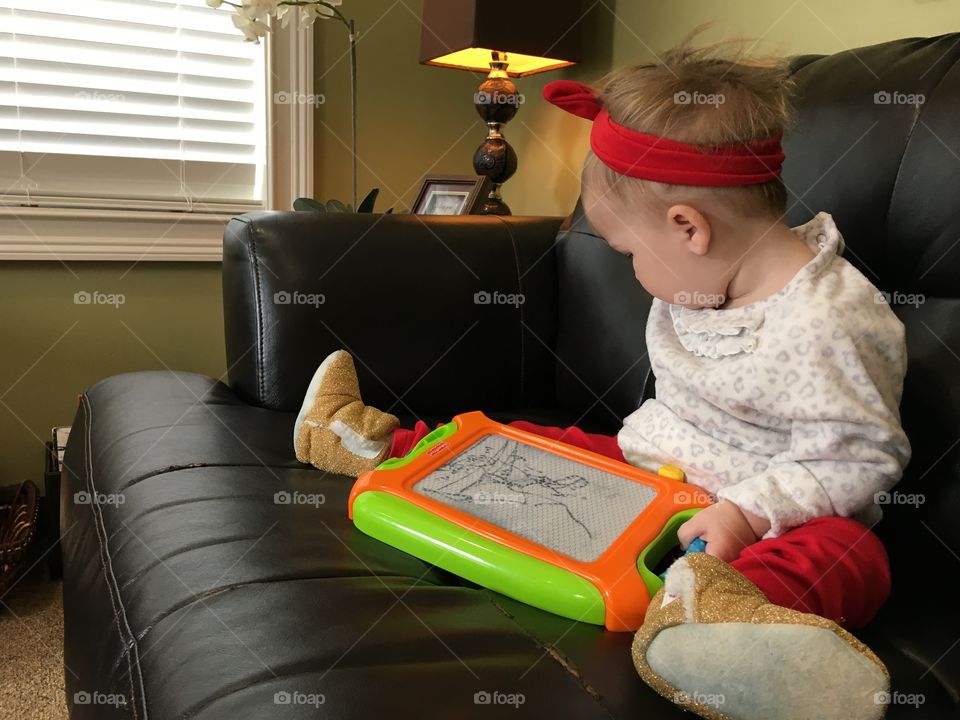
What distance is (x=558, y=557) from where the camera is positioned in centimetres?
72

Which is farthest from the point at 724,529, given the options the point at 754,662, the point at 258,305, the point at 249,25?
the point at 249,25

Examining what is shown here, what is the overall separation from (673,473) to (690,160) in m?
0.34

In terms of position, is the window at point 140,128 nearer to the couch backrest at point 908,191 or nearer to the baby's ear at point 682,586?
the couch backrest at point 908,191

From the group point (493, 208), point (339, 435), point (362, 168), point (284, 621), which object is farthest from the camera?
point (362, 168)

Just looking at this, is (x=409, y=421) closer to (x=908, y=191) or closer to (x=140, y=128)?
(x=908, y=191)

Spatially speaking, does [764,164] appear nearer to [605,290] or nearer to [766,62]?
[766,62]

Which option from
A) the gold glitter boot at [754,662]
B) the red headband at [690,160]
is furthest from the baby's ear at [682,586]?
the red headband at [690,160]

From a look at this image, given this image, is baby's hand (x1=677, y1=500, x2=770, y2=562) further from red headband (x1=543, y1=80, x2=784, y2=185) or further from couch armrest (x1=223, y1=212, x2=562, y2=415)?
couch armrest (x1=223, y1=212, x2=562, y2=415)

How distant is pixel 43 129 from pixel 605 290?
1.28 metres

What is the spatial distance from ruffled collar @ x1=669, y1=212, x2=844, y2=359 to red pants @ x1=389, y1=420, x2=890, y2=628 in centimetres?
21

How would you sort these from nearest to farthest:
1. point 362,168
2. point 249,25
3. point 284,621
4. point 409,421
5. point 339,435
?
point 284,621 < point 339,435 < point 409,421 < point 249,25 < point 362,168

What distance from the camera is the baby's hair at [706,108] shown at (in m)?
0.81

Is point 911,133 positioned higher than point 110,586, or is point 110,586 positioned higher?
point 911,133

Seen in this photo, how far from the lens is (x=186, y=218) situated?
185 centimetres
